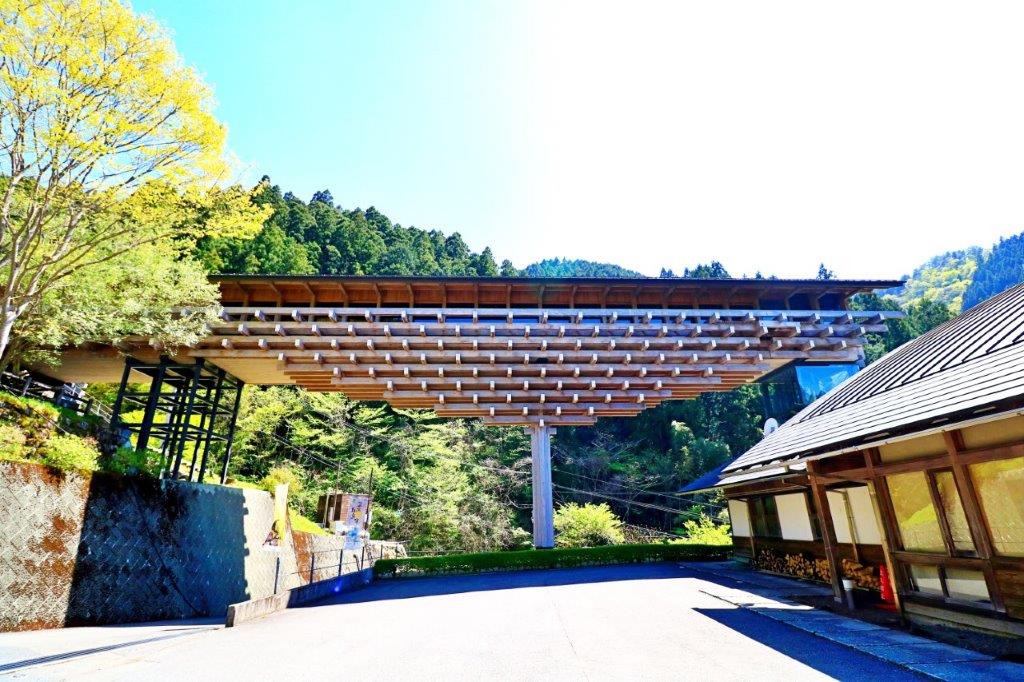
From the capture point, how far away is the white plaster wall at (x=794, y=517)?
34.4 ft

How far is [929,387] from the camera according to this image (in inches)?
231

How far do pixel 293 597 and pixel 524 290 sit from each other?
9.78 metres

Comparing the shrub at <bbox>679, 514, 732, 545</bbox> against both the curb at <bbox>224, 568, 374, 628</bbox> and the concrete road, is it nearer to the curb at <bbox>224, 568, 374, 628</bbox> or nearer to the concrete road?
the curb at <bbox>224, 568, 374, 628</bbox>

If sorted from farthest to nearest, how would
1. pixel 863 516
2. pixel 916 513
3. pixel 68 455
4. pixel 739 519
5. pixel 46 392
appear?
pixel 46 392 < pixel 739 519 < pixel 863 516 < pixel 68 455 < pixel 916 513

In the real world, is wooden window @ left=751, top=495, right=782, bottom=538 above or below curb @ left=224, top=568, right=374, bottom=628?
above

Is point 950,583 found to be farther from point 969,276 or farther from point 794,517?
point 969,276

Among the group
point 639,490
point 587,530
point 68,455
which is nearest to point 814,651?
point 68,455

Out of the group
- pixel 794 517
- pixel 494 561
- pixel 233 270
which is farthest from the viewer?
pixel 233 270

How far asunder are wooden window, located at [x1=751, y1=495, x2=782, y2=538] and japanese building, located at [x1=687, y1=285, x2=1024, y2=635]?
3.27 m

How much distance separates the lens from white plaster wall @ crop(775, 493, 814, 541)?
10.5 metres

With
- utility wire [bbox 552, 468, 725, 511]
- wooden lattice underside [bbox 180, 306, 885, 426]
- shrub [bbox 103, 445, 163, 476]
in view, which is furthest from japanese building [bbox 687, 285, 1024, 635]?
utility wire [bbox 552, 468, 725, 511]

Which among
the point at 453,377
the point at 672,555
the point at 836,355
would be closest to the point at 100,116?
the point at 453,377

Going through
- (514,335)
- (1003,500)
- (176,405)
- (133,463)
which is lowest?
(1003,500)

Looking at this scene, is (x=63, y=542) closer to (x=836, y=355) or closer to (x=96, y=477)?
(x=96, y=477)
